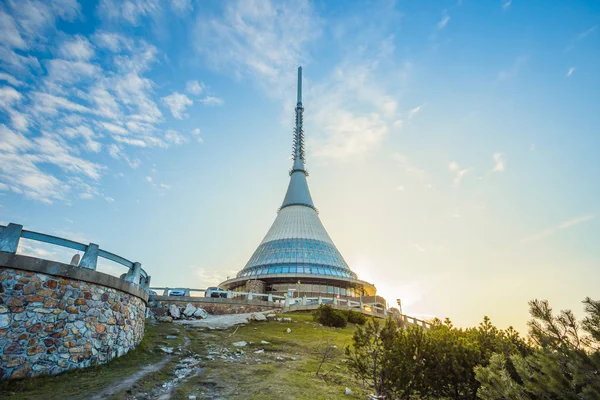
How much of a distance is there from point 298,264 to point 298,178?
2185 centimetres

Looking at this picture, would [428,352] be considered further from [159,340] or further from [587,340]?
[159,340]

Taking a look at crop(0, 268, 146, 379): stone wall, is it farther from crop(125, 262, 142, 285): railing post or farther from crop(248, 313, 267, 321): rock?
crop(248, 313, 267, 321): rock

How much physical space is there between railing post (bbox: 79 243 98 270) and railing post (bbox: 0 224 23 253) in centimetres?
149

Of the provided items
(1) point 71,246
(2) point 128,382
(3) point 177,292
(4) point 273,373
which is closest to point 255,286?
(3) point 177,292

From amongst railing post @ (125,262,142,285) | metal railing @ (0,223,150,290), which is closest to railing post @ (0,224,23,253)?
metal railing @ (0,223,150,290)

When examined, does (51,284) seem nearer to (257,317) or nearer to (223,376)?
(223,376)

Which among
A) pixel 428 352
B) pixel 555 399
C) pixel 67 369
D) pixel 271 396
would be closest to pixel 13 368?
pixel 67 369

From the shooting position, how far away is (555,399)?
4.13 metres

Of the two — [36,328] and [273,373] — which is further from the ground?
[36,328]

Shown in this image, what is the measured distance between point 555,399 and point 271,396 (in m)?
4.98

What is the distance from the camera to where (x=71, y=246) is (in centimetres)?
877

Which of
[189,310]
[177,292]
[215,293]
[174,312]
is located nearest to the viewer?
[174,312]

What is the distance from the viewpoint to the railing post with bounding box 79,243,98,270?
872 cm

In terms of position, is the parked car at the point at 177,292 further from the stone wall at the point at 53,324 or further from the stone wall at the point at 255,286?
the stone wall at the point at 53,324
